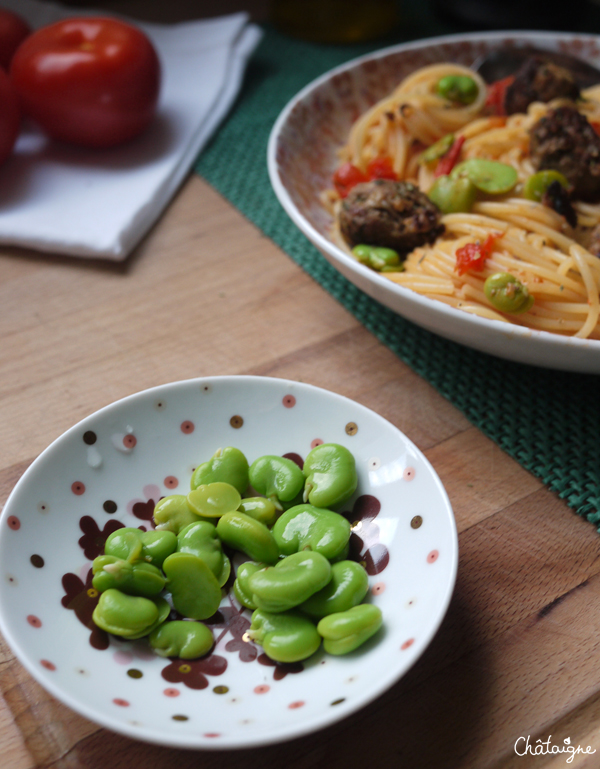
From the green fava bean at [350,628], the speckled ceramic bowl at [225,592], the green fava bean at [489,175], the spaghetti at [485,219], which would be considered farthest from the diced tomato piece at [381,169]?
the green fava bean at [350,628]

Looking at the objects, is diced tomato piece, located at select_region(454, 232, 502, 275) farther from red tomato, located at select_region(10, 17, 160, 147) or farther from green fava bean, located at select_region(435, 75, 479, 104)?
red tomato, located at select_region(10, 17, 160, 147)

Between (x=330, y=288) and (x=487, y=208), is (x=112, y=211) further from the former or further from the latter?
(x=487, y=208)

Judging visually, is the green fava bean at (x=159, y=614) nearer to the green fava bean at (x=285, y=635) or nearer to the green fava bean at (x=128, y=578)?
the green fava bean at (x=128, y=578)

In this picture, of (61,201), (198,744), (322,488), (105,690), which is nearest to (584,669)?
(322,488)

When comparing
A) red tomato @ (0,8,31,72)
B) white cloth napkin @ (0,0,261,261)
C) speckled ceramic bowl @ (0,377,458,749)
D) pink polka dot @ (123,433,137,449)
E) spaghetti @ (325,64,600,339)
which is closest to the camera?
speckled ceramic bowl @ (0,377,458,749)

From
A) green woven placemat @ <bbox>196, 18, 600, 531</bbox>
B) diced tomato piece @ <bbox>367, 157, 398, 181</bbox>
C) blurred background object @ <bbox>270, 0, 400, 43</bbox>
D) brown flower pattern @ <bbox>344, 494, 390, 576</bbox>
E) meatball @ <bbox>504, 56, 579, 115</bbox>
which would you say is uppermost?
blurred background object @ <bbox>270, 0, 400, 43</bbox>

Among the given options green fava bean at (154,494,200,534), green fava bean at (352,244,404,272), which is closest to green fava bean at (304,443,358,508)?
green fava bean at (154,494,200,534)

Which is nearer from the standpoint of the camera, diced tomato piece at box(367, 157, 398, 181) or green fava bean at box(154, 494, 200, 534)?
green fava bean at box(154, 494, 200, 534)
